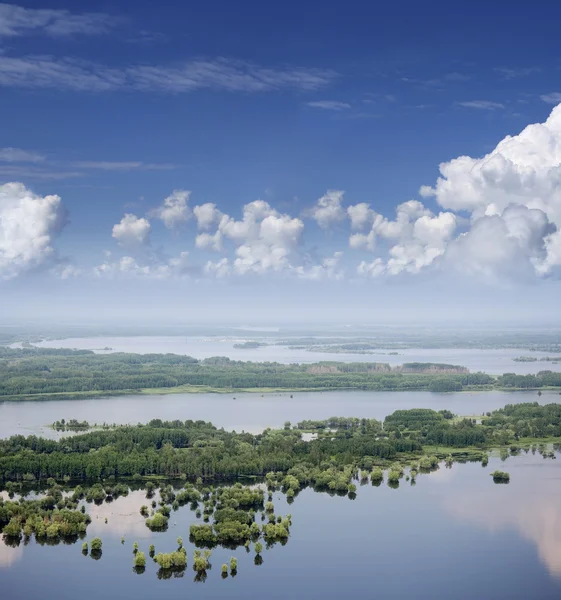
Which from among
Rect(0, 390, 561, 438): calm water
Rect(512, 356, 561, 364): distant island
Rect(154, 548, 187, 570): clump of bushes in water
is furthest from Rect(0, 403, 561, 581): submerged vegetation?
Rect(512, 356, 561, 364): distant island

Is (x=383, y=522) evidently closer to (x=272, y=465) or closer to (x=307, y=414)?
(x=272, y=465)

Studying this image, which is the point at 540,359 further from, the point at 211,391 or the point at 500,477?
the point at 500,477

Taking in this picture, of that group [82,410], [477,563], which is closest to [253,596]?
[477,563]

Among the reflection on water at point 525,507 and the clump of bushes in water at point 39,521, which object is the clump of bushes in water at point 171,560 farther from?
the reflection on water at point 525,507

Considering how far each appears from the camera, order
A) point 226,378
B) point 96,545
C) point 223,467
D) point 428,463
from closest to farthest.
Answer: point 96,545, point 223,467, point 428,463, point 226,378

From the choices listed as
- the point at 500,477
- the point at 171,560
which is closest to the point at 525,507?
the point at 500,477

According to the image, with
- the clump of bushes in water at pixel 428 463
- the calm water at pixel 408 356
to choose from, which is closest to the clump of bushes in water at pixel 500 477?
the clump of bushes in water at pixel 428 463
